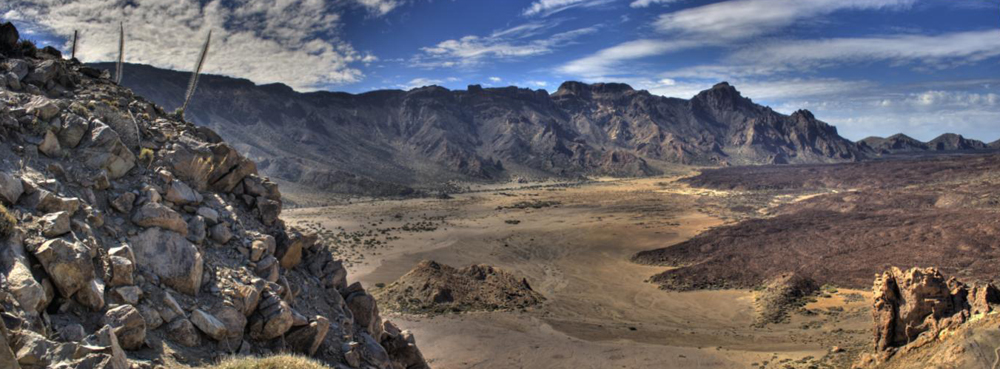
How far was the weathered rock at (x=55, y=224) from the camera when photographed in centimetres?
627

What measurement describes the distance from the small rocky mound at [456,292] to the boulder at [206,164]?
46.3 ft

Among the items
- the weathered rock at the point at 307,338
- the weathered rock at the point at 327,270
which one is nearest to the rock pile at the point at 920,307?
the weathered rock at the point at 307,338

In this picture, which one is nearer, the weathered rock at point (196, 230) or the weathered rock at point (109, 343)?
the weathered rock at point (109, 343)

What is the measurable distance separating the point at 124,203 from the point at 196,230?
110 cm

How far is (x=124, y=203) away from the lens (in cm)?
794

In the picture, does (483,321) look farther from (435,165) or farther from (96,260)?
(435,165)

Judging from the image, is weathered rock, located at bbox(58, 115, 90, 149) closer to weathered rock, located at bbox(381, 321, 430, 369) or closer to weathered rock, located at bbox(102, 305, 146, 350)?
weathered rock, located at bbox(102, 305, 146, 350)

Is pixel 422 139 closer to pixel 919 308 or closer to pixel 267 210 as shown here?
pixel 267 210

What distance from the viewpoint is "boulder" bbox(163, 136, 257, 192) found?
31.5ft

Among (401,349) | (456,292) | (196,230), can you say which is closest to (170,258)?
(196,230)

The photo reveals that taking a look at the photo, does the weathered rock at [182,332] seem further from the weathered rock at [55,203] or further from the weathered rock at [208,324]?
the weathered rock at [55,203]

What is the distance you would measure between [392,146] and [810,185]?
103725mm

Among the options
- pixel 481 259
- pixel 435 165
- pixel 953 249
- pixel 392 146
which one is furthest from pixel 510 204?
pixel 392 146

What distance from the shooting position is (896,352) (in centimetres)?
1302
